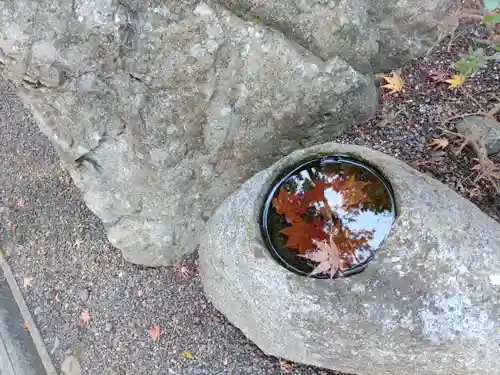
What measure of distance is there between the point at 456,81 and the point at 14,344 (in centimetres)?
365

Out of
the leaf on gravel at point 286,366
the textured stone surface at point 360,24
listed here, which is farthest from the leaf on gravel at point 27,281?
the textured stone surface at point 360,24

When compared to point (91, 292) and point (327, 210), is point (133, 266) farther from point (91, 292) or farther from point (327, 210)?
point (327, 210)

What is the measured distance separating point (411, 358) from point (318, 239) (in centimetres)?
59

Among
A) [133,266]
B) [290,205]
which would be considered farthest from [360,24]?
[133,266]

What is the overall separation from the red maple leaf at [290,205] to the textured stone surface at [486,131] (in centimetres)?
118

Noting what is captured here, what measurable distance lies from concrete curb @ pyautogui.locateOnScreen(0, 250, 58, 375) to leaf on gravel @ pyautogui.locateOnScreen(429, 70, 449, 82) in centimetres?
313

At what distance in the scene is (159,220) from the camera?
114 inches

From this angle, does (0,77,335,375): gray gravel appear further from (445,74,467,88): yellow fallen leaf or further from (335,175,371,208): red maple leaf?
(445,74,467,88): yellow fallen leaf

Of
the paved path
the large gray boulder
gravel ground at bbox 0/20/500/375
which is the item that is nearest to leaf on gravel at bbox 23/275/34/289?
gravel ground at bbox 0/20/500/375

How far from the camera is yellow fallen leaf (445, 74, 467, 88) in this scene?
283 centimetres

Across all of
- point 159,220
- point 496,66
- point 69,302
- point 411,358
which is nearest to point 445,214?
point 411,358

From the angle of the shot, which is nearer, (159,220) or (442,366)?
(442,366)

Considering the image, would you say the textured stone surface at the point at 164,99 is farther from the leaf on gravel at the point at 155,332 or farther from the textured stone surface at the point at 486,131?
the textured stone surface at the point at 486,131

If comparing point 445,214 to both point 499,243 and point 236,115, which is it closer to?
point 499,243
